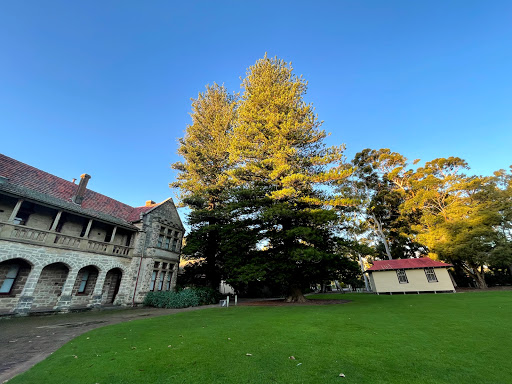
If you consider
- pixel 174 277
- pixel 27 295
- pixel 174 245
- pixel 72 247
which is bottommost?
pixel 27 295

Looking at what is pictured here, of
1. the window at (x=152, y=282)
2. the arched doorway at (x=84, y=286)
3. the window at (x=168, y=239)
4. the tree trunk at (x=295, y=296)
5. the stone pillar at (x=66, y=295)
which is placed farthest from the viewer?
the window at (x=168, y=239)

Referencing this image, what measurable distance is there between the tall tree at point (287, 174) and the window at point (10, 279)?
14.1 metres

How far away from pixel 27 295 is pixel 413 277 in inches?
1303

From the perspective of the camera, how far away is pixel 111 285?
18.3m

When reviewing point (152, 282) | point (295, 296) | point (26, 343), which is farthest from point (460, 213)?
point (26, 343)

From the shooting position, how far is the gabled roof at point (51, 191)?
13.3 metres

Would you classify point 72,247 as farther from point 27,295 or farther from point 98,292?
point 98,292

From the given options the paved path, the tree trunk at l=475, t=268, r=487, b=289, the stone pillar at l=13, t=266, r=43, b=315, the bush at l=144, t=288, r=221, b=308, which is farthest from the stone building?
the tree trunk at l=475, t=268, r=487, b=289

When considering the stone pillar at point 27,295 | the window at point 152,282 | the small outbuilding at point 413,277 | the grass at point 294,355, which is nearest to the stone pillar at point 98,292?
the stone pillar at point 27,295

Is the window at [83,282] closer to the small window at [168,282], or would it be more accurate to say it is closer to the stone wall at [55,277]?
the stone wall at [55,277]

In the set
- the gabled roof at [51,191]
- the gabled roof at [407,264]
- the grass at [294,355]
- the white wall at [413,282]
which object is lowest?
the grass at [294,355]

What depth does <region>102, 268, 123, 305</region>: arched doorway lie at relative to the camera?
1778cm

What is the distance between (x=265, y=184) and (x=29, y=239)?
49.6 feet

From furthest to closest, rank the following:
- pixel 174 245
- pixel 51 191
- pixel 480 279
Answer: pixel 480 279, pixel 174 245, pixel 51 191
